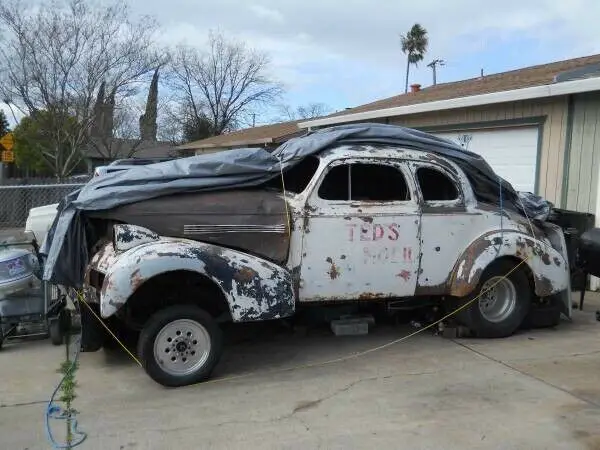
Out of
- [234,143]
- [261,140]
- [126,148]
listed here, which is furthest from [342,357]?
[126,148]

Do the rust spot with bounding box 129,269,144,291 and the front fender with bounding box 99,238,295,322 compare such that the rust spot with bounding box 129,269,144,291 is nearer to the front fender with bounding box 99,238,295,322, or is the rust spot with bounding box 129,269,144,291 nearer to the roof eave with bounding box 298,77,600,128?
the front fender with bounding box 99,238,295,322

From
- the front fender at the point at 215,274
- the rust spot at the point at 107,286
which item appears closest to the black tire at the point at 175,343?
the front fender at the point at 215,274

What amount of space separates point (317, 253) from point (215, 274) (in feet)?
3.58

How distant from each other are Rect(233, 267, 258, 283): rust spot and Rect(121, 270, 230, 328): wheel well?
209mm

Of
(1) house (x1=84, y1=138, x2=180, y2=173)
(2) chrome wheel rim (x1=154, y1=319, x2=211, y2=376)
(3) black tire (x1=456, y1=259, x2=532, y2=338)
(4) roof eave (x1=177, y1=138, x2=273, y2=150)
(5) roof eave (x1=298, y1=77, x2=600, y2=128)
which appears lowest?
(2) chrome wheel rim (x1=154, y1=319, x2=211, y2=376)

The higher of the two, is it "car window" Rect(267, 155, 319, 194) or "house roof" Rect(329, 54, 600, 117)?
"house roof" Rect(329, 54, 600, 117)

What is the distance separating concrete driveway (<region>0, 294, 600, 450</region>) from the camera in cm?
434

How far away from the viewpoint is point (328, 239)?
236 inches

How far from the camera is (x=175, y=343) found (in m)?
5.32

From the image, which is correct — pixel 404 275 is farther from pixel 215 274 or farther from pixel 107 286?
pixel 107 286

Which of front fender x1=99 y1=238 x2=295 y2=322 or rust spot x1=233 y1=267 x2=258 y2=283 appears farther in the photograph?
rust spot x1=233 y1=267 x2=258 y2=283

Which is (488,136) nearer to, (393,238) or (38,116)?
(393,238)

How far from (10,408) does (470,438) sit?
3.53 metres

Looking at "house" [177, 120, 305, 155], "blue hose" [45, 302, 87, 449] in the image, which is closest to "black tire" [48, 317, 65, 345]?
"blue hose" [45, 302, 87, 449]
